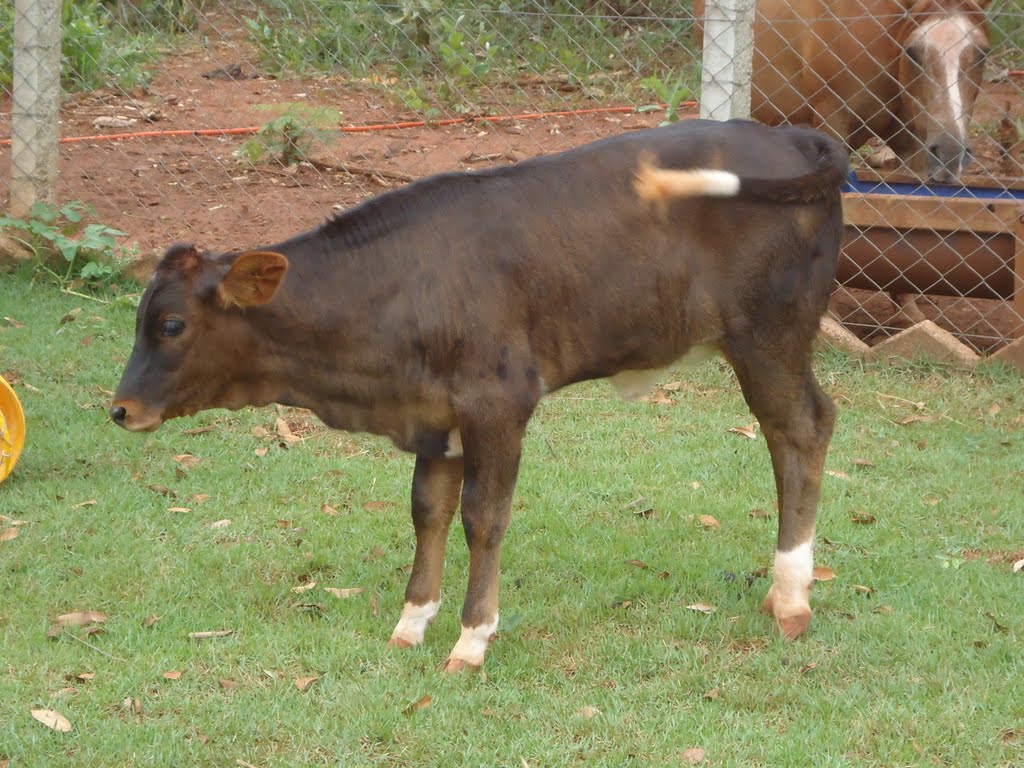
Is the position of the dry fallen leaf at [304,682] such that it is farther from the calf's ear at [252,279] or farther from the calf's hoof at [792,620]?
the calf's hoof at [792,620]

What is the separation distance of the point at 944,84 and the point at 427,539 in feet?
16.4

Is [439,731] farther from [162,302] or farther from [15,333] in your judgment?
[15,333]

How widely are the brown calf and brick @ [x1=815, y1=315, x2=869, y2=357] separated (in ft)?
9.53

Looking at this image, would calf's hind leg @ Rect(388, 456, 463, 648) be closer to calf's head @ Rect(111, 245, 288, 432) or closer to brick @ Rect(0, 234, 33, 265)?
calf's head @ Rect(111, 245, 288, 432)

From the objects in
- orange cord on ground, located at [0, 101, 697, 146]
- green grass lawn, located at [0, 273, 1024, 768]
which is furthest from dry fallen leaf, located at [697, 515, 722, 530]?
orange cord on ground, located at [0, 101, 697, 146]

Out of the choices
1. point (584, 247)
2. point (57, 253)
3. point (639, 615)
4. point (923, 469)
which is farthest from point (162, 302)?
point (57, 253)

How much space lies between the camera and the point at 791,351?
4691 mm

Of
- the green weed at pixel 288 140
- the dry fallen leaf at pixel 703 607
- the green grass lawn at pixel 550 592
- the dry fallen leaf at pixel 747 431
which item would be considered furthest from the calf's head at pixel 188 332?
the green weed at pixel 288 140

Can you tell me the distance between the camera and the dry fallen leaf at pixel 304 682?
4.32 metres

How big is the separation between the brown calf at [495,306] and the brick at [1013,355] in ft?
9.65

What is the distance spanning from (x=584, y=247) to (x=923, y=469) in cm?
254

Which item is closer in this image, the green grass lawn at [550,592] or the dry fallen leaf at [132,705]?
the green grass lawn at [550,592]

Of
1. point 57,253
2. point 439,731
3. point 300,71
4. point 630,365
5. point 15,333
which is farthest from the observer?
point 300,71

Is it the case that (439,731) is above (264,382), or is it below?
below
